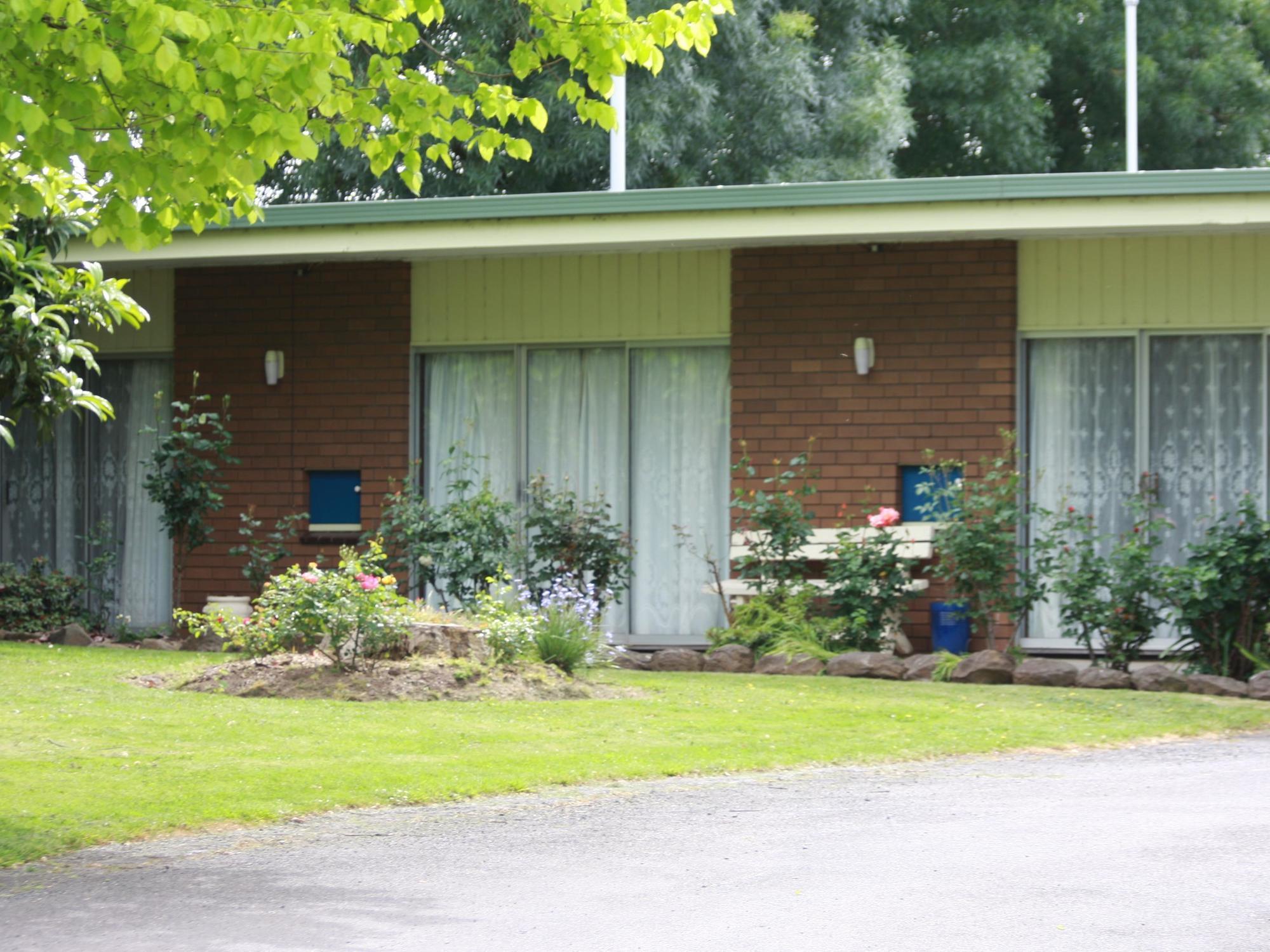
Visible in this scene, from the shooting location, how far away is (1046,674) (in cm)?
1092

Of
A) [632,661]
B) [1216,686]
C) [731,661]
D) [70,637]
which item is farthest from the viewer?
[70,637]

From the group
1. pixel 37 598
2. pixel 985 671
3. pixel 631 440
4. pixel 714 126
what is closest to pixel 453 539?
pixel 631 440

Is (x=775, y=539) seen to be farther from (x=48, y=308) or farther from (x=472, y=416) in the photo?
(x=48, y=308)

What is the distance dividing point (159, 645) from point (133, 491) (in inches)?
97.6

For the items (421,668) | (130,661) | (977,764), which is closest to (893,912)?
(977,764)

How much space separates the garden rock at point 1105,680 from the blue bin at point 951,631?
171cm

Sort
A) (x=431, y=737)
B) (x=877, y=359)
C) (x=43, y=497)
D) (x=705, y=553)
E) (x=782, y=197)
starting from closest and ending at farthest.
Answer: (x=431, y=737), (x=782, y=197), (x=877, y=359), (x=705, y=553), (x=43, y=497)

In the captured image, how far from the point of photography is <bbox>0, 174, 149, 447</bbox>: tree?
8305 millimetres

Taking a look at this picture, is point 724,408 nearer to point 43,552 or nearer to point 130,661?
point 130,661

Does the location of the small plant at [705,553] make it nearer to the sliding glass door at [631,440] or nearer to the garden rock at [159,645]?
the sliding glass door at [631,440]

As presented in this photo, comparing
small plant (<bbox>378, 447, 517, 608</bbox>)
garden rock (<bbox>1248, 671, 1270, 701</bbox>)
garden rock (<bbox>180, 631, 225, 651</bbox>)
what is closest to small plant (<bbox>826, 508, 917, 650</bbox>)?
small plant (<bbox>378, 447, 517, 608</bbox>)

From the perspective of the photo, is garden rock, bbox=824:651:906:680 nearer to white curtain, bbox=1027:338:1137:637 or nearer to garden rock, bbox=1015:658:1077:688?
garden rock, bbox=1015:658:1077:688

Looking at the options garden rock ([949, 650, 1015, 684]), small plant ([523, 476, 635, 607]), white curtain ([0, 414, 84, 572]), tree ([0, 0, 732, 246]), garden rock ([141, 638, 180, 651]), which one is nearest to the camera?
tree ([0, 0, 732, 246])

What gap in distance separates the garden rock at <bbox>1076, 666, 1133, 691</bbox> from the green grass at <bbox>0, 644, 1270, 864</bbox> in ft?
0.63
